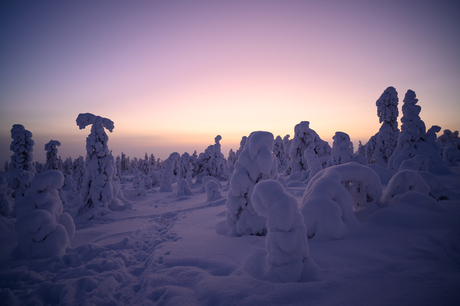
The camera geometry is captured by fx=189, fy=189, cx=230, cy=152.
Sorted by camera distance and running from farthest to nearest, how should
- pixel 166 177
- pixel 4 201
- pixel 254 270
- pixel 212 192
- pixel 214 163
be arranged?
pixel 214 163, pixel 166 177, pixel 212 192, pixel 4 201, pixel 254 270

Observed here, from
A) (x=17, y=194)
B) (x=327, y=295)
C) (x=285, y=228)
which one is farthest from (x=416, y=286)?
(x=17, y=194)

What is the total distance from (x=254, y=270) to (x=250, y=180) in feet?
10.0

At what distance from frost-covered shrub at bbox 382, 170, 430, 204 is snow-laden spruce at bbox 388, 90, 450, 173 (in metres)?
10.9

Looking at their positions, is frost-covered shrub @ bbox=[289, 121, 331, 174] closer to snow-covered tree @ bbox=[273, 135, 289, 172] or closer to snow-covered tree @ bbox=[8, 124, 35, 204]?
snow-covered tree @ bbox=[273, 135, 289, 172]

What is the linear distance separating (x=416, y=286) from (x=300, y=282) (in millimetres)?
1634

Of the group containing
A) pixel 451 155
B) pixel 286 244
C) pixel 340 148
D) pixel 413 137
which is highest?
pixel 413 137

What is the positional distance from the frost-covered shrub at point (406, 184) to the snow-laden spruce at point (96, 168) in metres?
13.8

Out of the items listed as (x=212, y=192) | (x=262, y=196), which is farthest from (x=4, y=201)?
(x=262, y=196)

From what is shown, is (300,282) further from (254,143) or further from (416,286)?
(254,143)

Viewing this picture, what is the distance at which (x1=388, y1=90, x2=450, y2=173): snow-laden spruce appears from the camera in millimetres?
15500

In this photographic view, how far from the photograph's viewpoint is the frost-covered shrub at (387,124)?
21109mm

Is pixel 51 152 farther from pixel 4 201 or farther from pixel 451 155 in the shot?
pixel 451 155

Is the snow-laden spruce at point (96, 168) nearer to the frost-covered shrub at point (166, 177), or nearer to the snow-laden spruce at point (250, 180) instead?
the snow-laden spruce at point (250, 180)

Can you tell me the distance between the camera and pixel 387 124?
2194 cm
